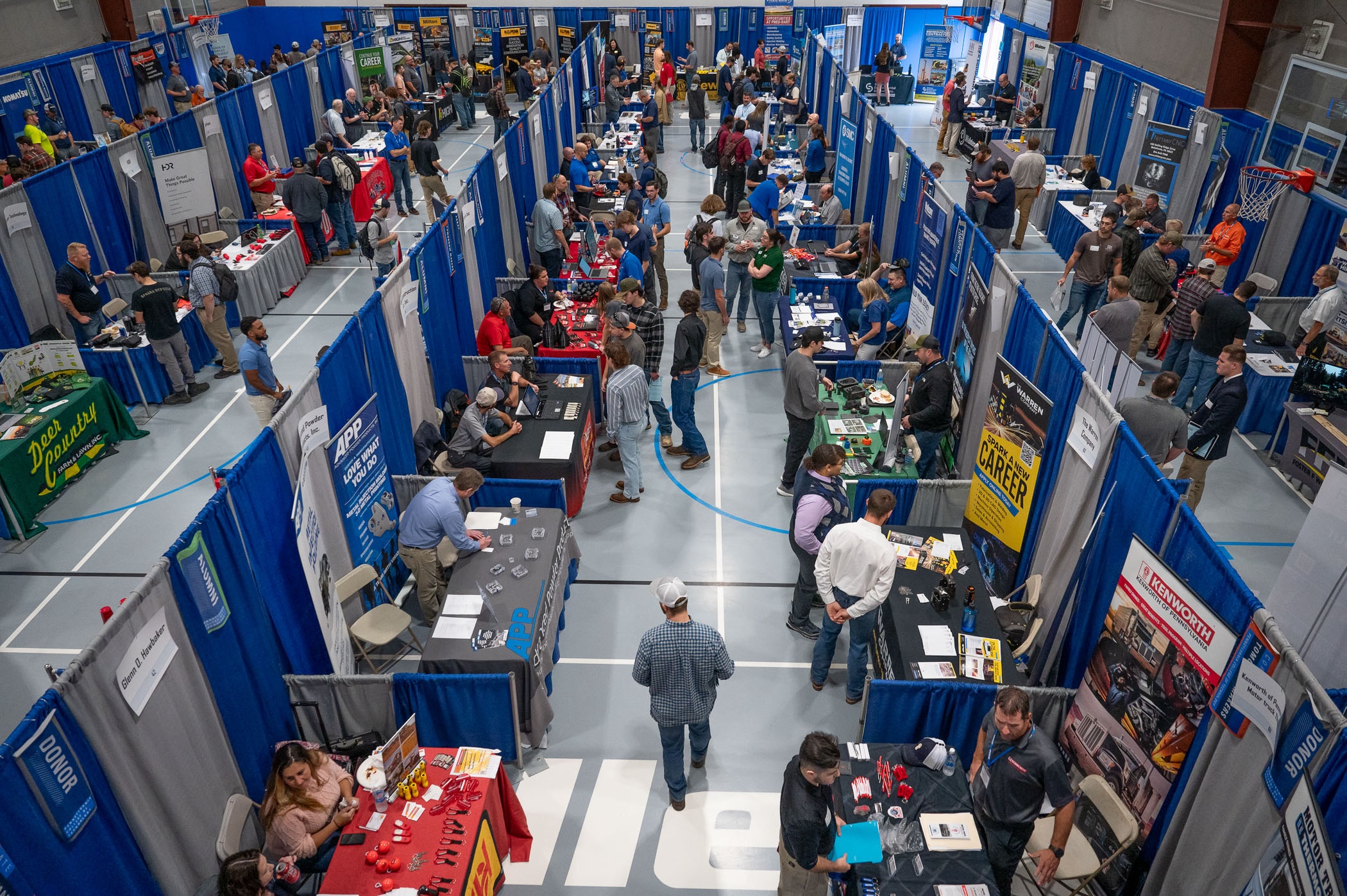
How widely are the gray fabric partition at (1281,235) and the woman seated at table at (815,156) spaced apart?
738cm

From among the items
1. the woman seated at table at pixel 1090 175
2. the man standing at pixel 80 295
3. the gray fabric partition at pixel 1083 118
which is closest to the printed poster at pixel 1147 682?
the man standing at pixel 80 295

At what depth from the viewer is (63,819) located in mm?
3594

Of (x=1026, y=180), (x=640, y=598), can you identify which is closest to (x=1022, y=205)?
(x=1026, y=180)

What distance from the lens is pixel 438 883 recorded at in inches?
179

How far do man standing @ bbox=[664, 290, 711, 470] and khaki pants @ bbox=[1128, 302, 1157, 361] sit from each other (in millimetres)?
5926

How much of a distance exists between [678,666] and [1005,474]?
3.33 meters

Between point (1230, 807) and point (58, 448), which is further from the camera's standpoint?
point (58, 448)

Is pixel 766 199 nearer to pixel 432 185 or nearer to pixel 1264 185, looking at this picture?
pixel 432 185

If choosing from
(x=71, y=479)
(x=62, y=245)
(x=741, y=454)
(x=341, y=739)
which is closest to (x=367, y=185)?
(x=62, y=245)

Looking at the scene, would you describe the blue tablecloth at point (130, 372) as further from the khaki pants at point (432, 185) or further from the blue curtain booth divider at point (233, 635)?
the blue curtain booth divider at point (233, 635)

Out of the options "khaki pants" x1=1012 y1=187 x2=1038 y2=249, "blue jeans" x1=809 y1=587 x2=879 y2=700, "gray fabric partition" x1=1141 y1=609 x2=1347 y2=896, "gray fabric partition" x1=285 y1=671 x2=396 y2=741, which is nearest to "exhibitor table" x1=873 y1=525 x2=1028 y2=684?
"blue jeans" x1=809 y1=587 x2=879 y2=700

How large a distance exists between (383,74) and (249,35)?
938cm

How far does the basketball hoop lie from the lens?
1143cm

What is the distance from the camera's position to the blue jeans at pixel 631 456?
8438mm
